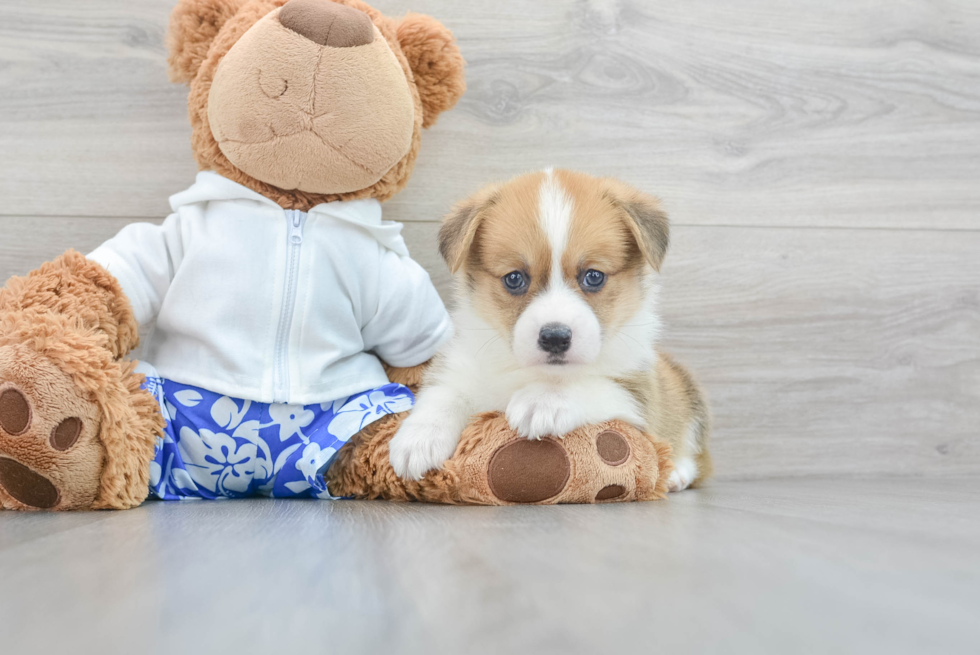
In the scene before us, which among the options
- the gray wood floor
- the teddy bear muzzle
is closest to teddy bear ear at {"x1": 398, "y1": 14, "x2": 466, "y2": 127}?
the teddy bear muzzle

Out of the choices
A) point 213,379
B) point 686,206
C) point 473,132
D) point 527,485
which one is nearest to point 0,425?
point 213,379

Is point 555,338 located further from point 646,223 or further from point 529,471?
point 646,223

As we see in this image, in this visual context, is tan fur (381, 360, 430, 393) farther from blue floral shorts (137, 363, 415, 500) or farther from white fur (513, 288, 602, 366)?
white fur (513, 288, 602, 366)

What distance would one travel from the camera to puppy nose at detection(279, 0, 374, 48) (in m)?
1.45

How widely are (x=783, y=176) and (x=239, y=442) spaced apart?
166 cm

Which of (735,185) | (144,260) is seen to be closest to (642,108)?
(735,185)

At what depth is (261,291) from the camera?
1535mm

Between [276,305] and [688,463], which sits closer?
[276,305]

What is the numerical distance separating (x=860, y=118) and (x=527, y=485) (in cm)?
159

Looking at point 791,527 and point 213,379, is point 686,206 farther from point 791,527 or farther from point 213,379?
point 213,379

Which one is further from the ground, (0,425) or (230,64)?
(230,64)

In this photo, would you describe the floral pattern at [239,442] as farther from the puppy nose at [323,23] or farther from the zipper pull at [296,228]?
Result: the puppy nose at [323,23]

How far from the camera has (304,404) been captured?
1.53 m

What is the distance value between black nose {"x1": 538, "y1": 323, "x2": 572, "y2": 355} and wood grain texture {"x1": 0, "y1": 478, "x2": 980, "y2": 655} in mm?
297
